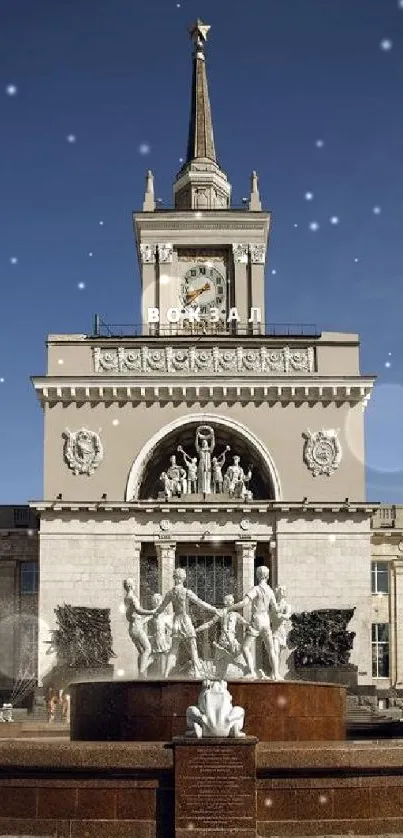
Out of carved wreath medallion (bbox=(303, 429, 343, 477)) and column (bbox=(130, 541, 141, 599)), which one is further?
carved wreath medallion (bbox=(303, 429, 343, 477))

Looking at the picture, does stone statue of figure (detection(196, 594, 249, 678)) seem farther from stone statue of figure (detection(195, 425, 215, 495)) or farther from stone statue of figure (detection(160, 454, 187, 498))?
stone statue of figure (detection(195, 425, 215, 495))

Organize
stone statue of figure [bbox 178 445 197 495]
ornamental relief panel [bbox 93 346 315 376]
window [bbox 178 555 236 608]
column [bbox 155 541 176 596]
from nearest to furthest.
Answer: column [bbox 155 541 176 596], window [bbox 178 555 236 608], stone statue of figure [bbox 178 445 197 495], ornamental relief panel [bbox 93 346 315 376]

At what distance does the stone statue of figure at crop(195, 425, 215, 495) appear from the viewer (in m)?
51.5

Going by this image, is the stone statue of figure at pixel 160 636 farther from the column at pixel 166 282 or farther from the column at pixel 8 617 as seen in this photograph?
the column at pixel 166 282

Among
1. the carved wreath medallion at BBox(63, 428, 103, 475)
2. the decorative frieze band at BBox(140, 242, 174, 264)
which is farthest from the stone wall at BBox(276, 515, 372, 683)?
the decorative frieze band at BBox(140, 242, 174, 264)

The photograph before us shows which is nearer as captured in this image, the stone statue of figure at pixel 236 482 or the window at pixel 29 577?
the stone statue of figure at pixel 236 482

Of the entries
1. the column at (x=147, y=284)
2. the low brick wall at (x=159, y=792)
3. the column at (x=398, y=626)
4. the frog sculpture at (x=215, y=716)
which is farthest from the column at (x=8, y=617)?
the frog sculpture at (x=215, y=716)

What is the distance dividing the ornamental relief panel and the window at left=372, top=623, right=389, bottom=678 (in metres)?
11.9

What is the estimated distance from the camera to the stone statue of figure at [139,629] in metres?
26.6

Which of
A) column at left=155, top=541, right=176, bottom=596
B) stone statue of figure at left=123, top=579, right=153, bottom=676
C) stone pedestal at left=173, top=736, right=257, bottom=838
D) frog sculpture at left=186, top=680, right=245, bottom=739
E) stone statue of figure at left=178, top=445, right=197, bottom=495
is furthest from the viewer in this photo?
stone statue of figure at left=178, top=445, right=197, bottom=495

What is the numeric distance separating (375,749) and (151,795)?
3.12 m

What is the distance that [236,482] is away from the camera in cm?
5125

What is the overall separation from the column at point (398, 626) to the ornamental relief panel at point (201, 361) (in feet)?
34.1

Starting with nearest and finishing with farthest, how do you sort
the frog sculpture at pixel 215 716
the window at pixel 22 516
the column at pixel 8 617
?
1. the frog sculpture at pixel 215 716
2. the column at pixel 8 617
3. the window at pixel 22 516
